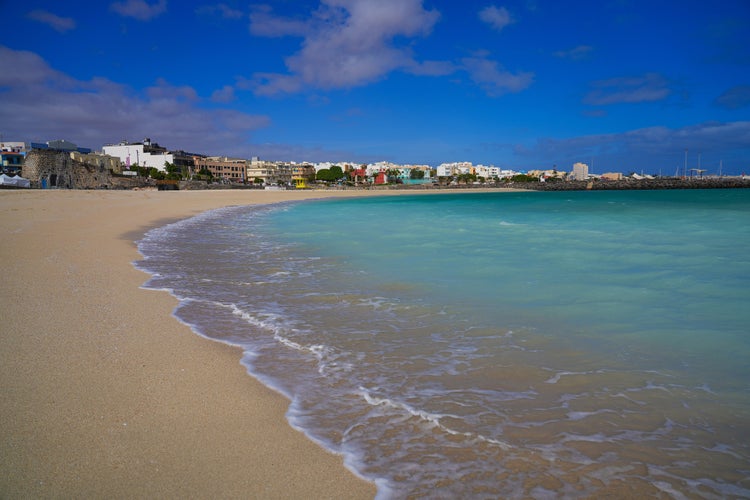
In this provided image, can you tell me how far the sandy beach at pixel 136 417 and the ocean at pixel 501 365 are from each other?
26cm

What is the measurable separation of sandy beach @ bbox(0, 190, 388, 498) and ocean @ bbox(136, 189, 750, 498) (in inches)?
10.2

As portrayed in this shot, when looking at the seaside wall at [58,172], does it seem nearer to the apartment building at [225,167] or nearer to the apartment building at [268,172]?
the apartment building at [225,167]

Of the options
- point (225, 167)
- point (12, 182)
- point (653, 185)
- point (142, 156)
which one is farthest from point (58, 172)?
point (653, 185)

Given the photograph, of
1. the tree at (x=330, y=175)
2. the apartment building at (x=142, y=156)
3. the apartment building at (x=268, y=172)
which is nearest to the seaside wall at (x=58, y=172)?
the apartment building at (x=142, y=156)

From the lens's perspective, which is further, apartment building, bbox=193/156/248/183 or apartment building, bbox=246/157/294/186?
apartment building, bbox=246/157/294/186

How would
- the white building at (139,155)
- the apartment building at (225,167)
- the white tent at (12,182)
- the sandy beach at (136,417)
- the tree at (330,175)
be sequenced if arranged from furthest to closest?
the tree at (330,175)
the apartment building at (225,167)
the white building at (139,155)
the white tent at (12,182)
the sandy beach at (136,417)

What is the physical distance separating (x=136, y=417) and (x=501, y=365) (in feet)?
9.12

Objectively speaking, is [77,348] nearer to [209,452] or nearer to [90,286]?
[209,452]

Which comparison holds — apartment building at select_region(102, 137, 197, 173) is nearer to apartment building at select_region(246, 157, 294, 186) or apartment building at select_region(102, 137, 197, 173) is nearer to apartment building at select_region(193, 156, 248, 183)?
apartment building at select_region(193, 156, 248, 183)

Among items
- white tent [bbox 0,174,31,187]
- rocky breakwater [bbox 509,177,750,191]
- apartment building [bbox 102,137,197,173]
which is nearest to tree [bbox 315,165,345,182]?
apartment building [bbox 102,137,197,173]

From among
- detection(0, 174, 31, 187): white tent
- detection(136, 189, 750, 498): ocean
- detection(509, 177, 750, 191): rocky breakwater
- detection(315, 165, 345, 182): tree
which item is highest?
detection(315, 165, 345, 182): tree

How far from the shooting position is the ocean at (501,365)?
7.72 ft

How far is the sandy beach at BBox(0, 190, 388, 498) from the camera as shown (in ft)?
6.78

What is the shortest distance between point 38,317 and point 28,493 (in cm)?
315
